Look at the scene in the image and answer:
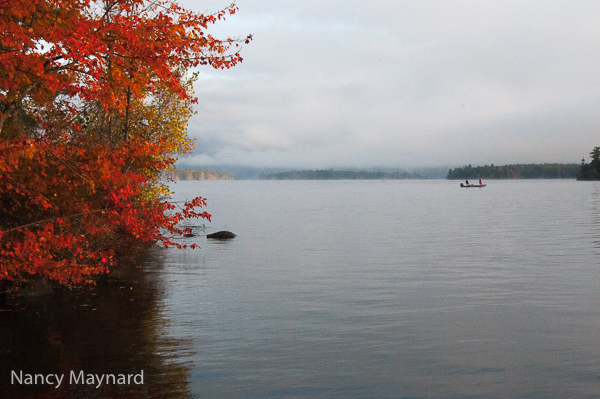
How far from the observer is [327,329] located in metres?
18.2

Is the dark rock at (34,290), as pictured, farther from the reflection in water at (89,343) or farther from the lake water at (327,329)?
the lake water at (327,329)

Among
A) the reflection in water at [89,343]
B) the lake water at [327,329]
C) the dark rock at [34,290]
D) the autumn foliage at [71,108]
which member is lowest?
the lake water at [327,329]

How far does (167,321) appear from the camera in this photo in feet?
63.3

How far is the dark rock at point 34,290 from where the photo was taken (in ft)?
72.6

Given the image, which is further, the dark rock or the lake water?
the dark rock

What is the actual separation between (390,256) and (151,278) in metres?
16.6

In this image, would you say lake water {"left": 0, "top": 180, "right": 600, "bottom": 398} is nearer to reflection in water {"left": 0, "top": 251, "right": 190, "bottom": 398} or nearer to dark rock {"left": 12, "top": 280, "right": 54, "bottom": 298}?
reflection in water {"left": 0, "top": 251, "right": 190, "bottom": 398}

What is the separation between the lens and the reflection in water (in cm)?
1285

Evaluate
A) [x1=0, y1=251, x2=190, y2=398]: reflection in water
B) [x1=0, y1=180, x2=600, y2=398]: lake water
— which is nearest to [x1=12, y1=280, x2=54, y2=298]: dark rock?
[x1=0, y1=251, x2=190, y2=398]: reflection in water

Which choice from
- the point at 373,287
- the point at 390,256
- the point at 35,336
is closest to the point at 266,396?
the point at 35,336

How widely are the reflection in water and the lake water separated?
0.20 feet

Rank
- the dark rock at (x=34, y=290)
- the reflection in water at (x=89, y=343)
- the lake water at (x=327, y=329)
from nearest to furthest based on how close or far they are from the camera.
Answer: the reflection in water at (x=89, y=343) < the lake water at (x=327, y=329) < the dark rock at (x=34, y=290)

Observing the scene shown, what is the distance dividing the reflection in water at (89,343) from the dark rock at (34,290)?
0.50 m

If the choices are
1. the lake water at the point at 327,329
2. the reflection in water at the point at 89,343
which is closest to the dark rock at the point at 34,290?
the reflection in water at the point at 89,343
